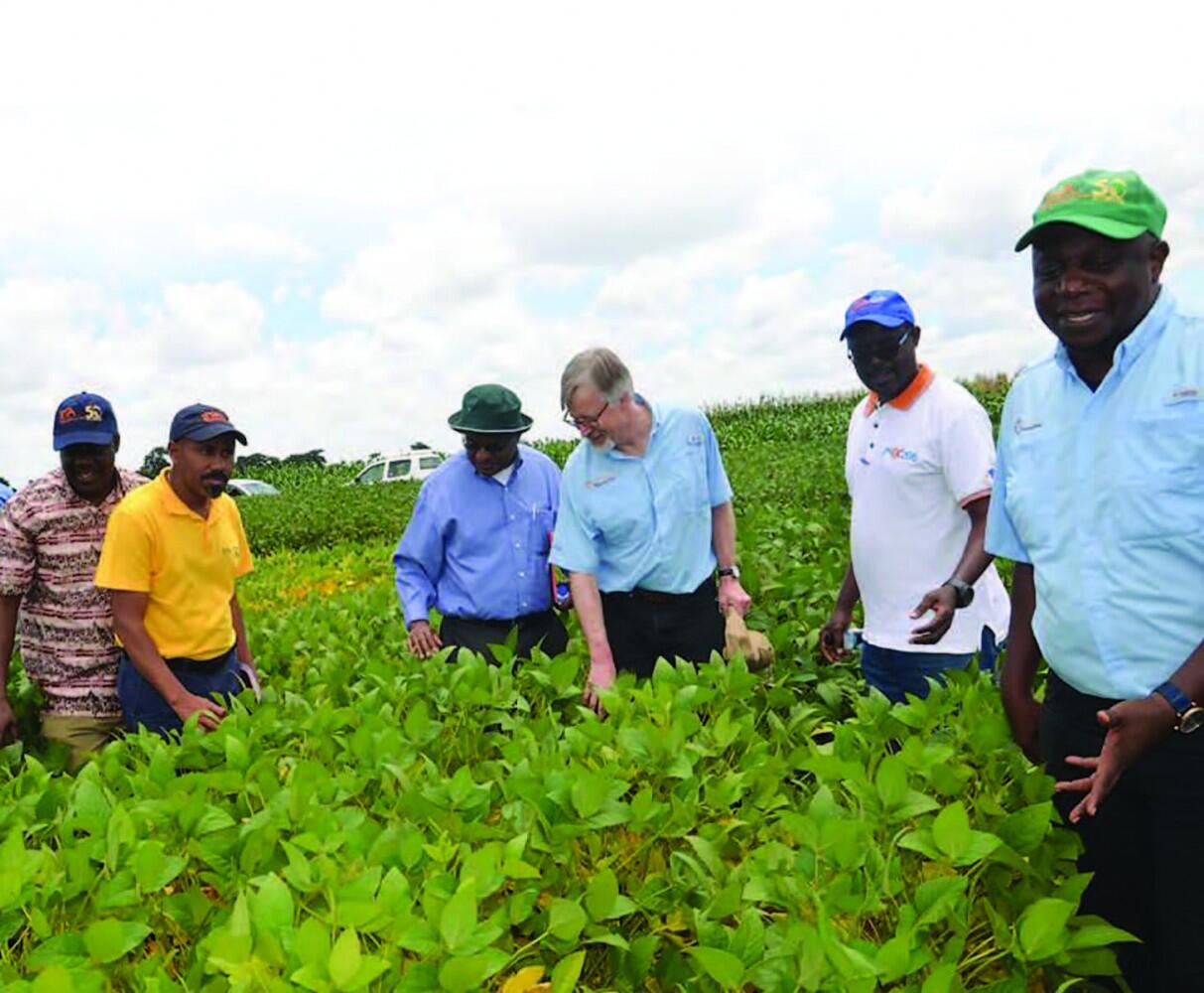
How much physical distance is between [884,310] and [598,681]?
1710 mm

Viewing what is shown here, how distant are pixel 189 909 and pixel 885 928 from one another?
1.50 meters

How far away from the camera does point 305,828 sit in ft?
8.15

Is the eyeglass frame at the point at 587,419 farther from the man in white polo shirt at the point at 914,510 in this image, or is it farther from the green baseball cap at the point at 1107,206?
the green baseball cap at the point at 1107,206

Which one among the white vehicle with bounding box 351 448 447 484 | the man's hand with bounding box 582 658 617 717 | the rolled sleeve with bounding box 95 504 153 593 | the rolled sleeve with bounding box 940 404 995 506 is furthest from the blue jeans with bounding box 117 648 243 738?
the white vehicle with bounding box 351 448 447 484

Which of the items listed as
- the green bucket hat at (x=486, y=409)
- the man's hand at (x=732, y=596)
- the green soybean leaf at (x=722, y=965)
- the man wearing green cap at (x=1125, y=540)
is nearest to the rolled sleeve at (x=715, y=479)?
the man's hand at (x=732, y=596)

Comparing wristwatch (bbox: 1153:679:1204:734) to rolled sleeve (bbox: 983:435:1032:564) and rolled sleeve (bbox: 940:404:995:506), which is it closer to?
rolled sleeve (bbox: 983:435:1032:564)

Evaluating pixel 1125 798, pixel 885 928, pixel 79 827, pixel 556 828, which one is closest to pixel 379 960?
pixel 556 828

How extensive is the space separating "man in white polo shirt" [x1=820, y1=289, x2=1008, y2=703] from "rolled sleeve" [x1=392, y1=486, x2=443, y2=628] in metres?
1.80

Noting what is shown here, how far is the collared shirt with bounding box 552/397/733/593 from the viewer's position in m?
4.18

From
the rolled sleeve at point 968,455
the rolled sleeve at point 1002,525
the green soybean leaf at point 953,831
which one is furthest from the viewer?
the rolled sleeve at point 968,455

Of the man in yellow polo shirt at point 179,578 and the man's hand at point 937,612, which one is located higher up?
the man in yellow polo shirt at point 179,578

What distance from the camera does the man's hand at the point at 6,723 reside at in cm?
440

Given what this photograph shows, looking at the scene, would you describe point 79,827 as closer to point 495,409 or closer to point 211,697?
point 211,697

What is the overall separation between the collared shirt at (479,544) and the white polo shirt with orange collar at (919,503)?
4.51ft
